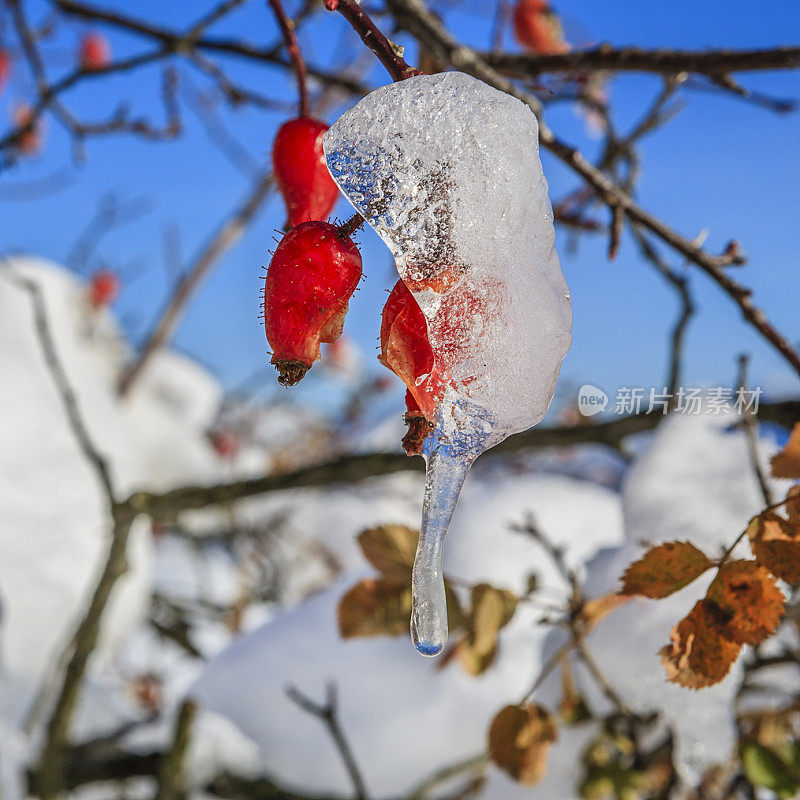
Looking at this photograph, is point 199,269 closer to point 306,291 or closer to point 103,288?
point 103,288

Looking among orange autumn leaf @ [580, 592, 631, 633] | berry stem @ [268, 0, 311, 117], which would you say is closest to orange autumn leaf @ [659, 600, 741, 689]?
orange autumn leaf @ [580, 592, 631, 633]

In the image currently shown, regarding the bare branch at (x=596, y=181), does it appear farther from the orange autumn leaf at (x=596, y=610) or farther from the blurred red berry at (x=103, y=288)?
the blurred red berry at (x=103, y=288)

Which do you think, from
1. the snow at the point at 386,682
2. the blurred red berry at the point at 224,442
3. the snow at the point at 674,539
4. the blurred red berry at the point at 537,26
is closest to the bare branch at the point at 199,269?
the blurred red berry at the point at 224,442

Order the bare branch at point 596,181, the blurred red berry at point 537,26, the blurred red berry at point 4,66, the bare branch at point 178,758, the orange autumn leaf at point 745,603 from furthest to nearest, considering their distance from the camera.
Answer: the blurred red berry at point 4,66, the blurred red berry at point 537,26, the bare branch at point 178,758, the bare branch at point 596,181, the orange autumn leaf at point 745,603

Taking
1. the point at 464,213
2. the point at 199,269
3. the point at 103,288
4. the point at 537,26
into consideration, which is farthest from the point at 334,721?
the point at 103,288

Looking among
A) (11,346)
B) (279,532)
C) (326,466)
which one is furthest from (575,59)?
(279,532)
